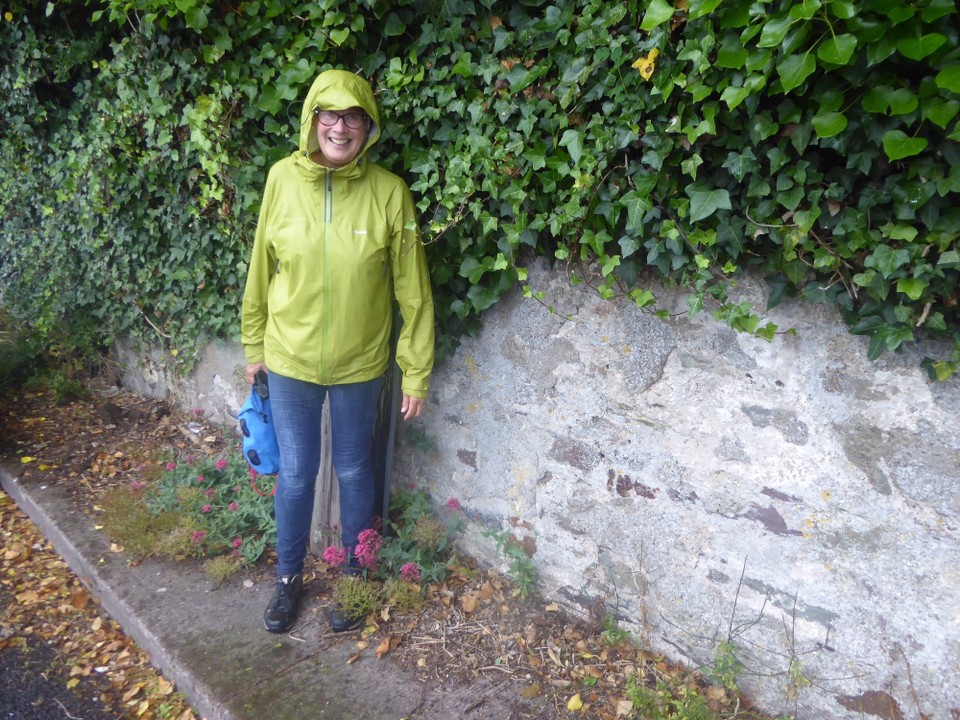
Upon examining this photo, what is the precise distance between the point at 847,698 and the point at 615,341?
1401 mm

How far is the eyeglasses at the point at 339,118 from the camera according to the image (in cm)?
258

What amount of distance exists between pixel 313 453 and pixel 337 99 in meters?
1.41

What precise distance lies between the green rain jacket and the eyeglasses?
4 centimetres

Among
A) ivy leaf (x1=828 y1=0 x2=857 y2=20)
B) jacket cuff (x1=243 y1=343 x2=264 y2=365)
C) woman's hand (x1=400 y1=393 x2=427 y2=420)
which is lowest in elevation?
woman's hand (x1=400 y1=393 x2=427 y2=420)

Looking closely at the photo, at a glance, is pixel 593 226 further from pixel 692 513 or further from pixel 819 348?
pixel 692 513

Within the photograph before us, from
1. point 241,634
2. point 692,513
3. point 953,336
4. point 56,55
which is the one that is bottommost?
point 241,634

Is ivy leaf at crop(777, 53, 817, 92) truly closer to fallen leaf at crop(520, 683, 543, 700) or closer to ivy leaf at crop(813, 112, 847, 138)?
ivy leaf at crop(813, 112, 847, 138)

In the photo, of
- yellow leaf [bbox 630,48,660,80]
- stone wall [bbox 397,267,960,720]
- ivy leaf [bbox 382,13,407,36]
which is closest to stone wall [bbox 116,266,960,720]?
stone wall [bbox 397,267,960,720]

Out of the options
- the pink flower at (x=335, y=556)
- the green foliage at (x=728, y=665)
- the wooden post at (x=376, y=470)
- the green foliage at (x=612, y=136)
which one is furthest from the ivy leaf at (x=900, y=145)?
the pink flower at (x=335, y=556)

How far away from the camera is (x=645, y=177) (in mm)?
2227

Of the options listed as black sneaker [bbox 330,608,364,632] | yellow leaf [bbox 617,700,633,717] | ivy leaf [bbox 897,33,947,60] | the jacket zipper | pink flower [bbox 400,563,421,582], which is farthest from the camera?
pink flower [bbox 400,563,421,582]

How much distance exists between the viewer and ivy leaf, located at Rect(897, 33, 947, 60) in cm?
160

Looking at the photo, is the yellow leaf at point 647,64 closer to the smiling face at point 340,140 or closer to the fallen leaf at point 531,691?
the smiling face at point 340,140

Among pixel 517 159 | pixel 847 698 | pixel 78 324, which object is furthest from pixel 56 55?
pixel 847 698
